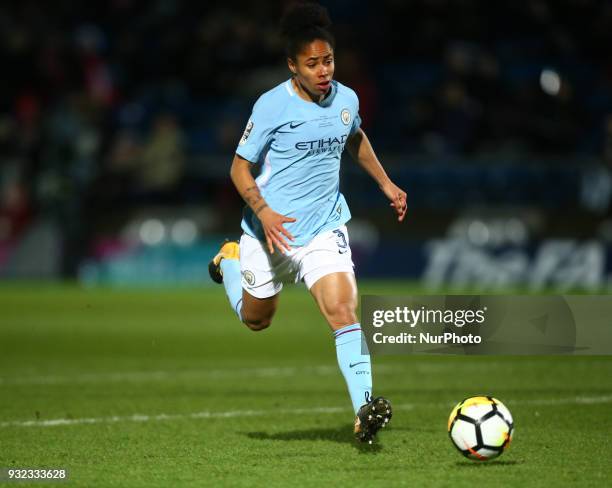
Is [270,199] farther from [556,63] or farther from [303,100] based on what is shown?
[556,63]

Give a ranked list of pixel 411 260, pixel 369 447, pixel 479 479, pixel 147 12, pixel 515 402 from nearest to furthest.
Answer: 1. pixel 479 479
2. pixel 369 447
3. pixel 515 402
4. pixel 411 260
5. pixel 147 12

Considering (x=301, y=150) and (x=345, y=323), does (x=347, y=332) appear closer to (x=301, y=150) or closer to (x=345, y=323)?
(x=345, y=323)

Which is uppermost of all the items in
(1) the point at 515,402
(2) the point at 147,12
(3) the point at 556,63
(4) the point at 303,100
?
(2) the point at 147,12

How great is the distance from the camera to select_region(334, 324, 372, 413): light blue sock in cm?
614

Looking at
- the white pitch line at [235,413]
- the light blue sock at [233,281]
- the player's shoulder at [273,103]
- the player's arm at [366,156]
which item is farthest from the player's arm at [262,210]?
the white pitch line at [235,413]

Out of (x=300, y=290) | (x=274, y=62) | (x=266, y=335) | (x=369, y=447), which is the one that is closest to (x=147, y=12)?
(x=274, y=62)

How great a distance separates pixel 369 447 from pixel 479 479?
1.02 metres

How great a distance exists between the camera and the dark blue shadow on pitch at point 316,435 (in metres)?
6.55

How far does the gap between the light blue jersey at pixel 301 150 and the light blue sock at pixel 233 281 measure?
102cm

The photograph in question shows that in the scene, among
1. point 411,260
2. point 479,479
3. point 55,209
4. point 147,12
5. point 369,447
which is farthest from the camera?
point 147,12

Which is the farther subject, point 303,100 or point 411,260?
point 411,260

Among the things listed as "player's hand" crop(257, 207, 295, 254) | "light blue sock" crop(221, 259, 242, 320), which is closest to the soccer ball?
"player's hand" crop(257, 207, 295, 254)

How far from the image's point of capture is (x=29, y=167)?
20.7 meters

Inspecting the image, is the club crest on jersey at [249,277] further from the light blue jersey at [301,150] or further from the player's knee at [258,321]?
the light blue jersey at [301,150]
